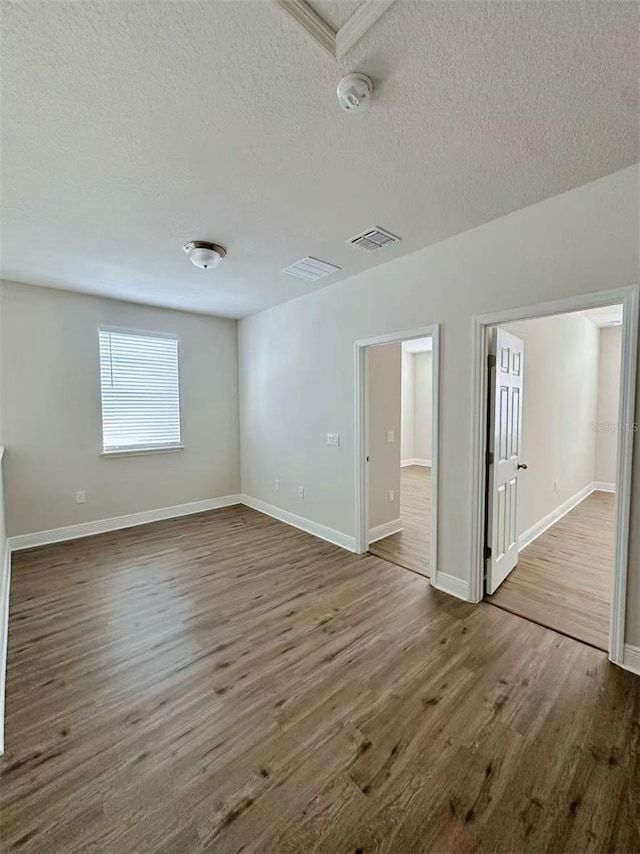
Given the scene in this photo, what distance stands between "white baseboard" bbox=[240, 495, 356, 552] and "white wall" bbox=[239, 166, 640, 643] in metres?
0.09

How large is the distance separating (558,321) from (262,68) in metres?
4.26

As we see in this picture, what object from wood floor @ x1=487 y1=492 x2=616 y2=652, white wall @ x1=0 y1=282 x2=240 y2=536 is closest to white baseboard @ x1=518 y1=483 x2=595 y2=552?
wood floor @ x1=487 y1=492 x2=616 y2=652

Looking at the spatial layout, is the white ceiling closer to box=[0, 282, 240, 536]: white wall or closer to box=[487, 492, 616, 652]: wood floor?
box=[487, 492, 616, 652]: wood floor

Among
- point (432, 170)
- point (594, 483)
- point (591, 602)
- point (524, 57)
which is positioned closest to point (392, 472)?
point (591, 602)

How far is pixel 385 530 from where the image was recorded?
13.6 feet

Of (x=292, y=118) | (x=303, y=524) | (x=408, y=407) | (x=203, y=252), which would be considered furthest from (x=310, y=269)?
(x=408, y=407)

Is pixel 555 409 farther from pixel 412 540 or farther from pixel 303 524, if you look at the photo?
pixel 303 524

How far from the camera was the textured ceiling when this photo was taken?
121 cm

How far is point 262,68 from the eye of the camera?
1.35m

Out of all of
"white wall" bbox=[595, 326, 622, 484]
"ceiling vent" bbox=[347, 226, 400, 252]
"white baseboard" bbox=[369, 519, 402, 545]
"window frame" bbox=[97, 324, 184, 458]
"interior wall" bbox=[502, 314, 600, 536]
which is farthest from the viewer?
"white wall" bbox=[595, 326, 622, 484]

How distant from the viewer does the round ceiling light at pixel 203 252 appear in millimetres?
→ 2787

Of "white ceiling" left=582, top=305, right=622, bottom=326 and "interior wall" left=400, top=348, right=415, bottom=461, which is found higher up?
"white ceiling" left=582, top=305, right=622, bottom=326

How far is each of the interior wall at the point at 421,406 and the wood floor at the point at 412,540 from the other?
2746 millimetres

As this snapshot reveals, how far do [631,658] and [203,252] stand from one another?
3929mm
